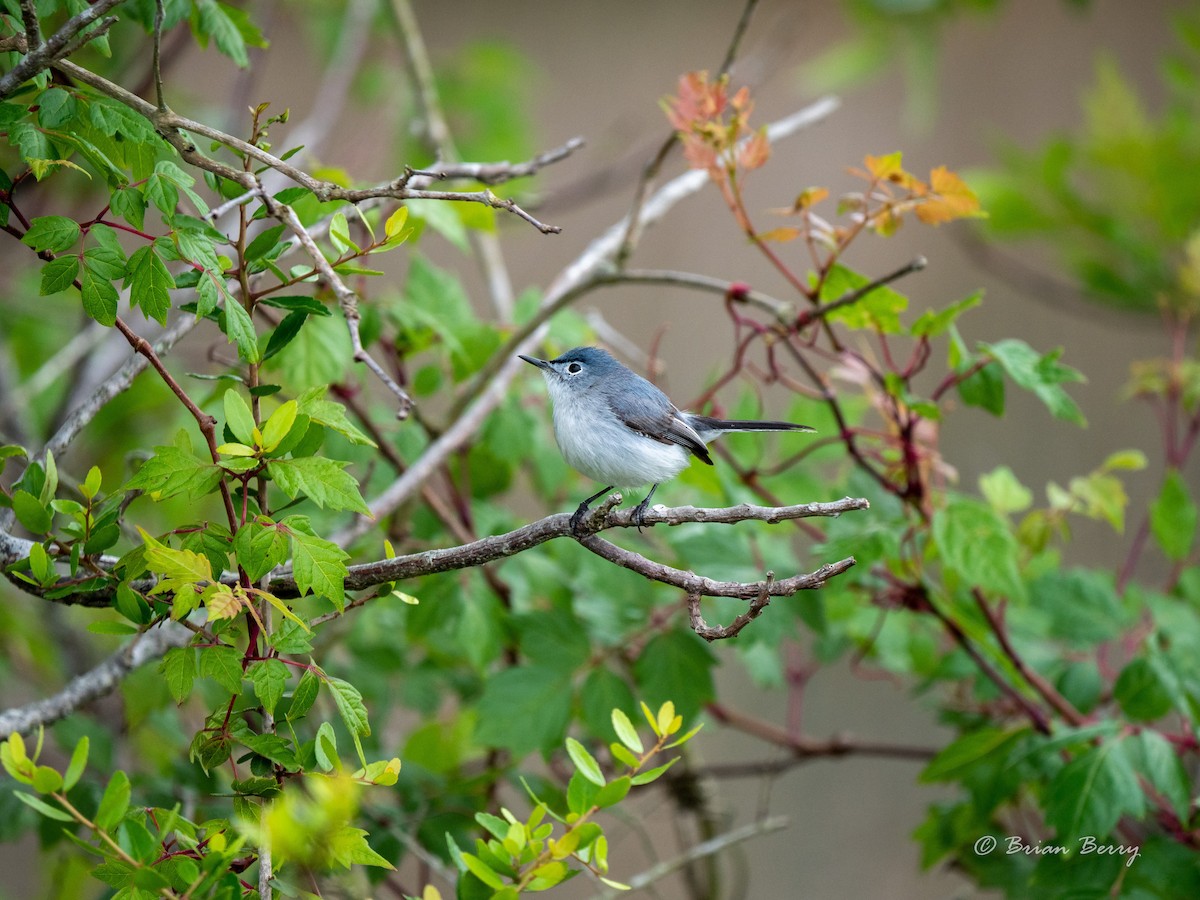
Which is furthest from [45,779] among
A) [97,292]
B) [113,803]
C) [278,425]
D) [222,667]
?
[97,292]

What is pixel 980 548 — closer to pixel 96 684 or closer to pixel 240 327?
pixel 240 327

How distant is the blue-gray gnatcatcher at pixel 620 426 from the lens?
1.88 m

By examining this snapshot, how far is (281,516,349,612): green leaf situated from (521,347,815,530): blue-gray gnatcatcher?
699 mm

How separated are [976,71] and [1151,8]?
752 millimetres

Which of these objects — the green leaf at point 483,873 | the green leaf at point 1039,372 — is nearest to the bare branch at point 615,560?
the green leaf at point 483,873

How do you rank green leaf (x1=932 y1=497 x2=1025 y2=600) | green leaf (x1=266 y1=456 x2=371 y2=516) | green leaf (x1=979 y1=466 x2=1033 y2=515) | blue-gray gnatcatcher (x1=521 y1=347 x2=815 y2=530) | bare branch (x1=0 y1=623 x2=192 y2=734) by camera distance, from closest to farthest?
green leaf (x1=266 y1=456 x2=371 y2=516) → bare branch (x1=0 y1=623 x2=192 y2=734) → green leaf (x1=932 y1=497 x2=1025 y2=600) → blue-gray gnatcatcher (x1=521 y1=347 x2=815 y2=530) → green leaf (x1=979 y1=466 x2=1033 y2=515)

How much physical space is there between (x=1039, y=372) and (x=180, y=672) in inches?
58.5

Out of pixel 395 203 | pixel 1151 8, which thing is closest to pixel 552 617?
pixel 395 203

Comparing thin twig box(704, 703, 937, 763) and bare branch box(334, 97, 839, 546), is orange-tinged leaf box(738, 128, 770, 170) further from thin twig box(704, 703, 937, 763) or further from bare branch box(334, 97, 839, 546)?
thin twig box(704, 703, 937, 763)

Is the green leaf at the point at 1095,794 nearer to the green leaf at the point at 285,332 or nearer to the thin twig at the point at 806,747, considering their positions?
the thin twig at the point at 806,747

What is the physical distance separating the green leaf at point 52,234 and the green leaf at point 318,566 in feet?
1.33

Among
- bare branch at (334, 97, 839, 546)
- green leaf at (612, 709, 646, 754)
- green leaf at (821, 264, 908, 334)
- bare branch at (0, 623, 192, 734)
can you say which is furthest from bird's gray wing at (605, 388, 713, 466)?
bare branch at (0, 623, 192, 734)

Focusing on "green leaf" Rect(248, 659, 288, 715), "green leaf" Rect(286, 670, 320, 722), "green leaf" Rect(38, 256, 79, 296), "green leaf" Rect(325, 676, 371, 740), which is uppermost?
"green leaf" Rect(38, 256, 79, 296)

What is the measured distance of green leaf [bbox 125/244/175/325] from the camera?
1.12 meters
